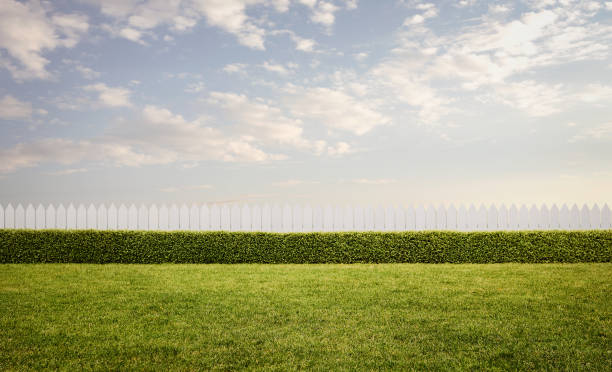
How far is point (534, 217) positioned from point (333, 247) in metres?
7.42

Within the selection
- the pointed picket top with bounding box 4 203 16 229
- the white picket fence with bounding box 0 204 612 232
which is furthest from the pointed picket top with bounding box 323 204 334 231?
the pointed picket top with bounding box 4 203 16 229

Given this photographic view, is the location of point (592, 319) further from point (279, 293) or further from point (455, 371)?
point (279, 293)

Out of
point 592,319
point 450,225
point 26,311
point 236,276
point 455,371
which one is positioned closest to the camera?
point 455,371

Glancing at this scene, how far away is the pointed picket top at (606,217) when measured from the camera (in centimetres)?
1524

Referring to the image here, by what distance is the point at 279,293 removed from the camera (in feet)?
28.2

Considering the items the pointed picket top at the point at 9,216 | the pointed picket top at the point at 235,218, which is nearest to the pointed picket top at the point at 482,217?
the pointed picket top at the point at 235,218

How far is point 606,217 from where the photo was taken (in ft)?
50.3

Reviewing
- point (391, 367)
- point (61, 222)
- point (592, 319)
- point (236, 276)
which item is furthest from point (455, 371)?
point (61, 222)

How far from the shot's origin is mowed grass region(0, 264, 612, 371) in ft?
17.3

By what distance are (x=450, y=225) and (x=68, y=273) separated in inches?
462

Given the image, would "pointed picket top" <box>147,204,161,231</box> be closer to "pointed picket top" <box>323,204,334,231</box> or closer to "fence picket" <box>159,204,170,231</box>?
"fence picket" <box>159,204,170,231</box>

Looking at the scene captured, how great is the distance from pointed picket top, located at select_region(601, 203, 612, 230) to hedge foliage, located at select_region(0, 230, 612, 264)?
1684 mm

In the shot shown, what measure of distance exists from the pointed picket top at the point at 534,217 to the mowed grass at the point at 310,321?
436 centimetres

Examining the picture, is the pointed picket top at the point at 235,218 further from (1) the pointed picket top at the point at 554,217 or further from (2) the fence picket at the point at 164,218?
(1) the pointed picket top at the point at 554,217
